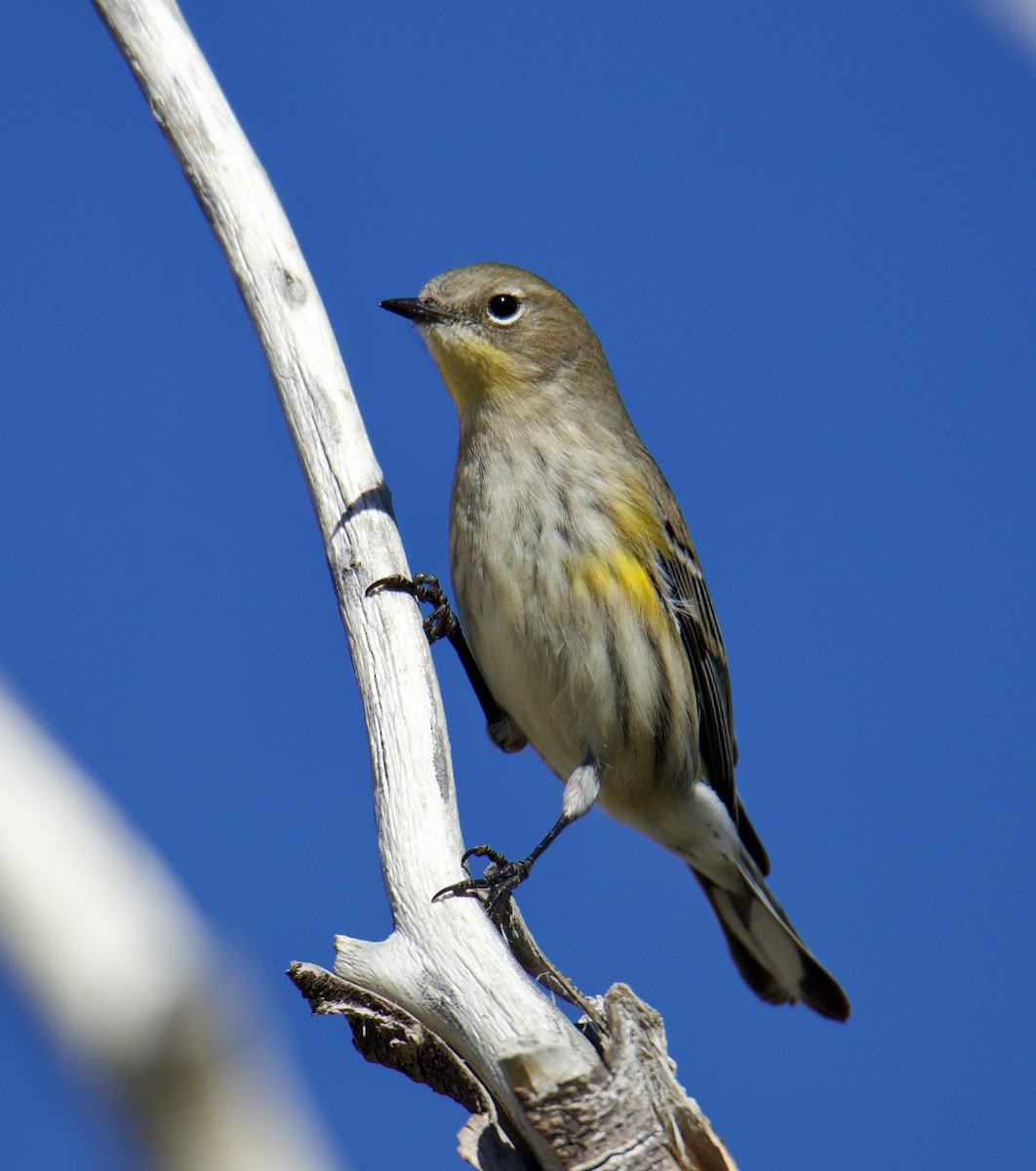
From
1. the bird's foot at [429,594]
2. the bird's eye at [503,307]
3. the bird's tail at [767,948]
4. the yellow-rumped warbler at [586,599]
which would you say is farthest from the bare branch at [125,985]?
the bird's tail at [767,948]

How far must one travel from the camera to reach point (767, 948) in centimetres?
698

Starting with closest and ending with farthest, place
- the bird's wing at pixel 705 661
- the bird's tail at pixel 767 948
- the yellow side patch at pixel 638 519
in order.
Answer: the yellow side patch at pixel 638 519
the bird's wing at pixel 705 661
the bird's tail at pixel 767 948

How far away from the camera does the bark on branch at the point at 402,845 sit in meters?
3.45

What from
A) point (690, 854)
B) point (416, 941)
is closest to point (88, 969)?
point (416, 941)

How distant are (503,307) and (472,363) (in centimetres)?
41

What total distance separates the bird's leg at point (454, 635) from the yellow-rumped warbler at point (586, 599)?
26mm

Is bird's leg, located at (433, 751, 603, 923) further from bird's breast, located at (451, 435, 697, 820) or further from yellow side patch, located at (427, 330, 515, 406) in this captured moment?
yellow side patch, located at (427, 330, 515, 406)

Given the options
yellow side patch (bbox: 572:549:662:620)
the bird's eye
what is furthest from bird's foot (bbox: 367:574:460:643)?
the bird's eye

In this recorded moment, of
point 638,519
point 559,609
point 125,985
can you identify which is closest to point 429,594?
point 559,609

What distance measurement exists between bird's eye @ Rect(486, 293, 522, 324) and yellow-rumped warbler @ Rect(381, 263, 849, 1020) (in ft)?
0.04

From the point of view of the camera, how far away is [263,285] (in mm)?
4727

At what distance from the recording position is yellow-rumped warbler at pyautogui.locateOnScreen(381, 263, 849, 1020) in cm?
571

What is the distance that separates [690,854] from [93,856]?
17.8 ft

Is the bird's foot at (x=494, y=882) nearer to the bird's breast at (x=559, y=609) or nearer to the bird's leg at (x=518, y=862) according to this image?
the bird's leg at (x=518, y=862)
